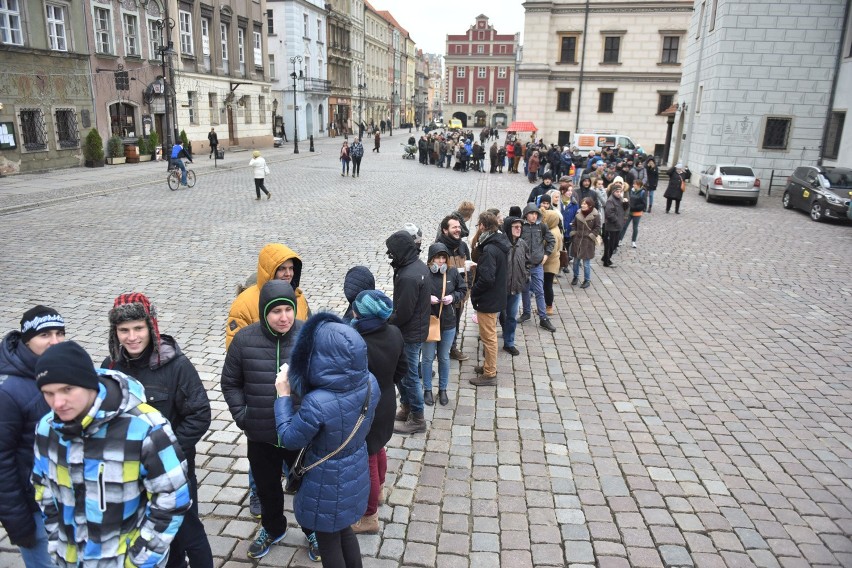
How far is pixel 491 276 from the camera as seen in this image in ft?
20.9

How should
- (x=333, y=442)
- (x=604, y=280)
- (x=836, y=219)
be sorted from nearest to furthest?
1. (x=333, y=442)
2. (x=604, y=280)
3. (x=836, y=219)

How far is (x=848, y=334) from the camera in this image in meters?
8.38

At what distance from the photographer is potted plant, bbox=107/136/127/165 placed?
85.2ft

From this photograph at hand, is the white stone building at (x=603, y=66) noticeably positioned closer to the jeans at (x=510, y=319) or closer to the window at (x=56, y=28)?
the window at (x=56, y=28)

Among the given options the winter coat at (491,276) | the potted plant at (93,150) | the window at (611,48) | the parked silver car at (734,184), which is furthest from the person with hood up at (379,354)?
the window at (611,48)

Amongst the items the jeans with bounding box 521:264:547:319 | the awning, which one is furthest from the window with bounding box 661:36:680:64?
the jeans with bounding box 521:264:547:319

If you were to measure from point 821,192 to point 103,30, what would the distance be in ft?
92.3

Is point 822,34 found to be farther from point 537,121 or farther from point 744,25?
point 537,121

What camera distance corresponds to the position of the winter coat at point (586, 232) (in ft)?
33.1

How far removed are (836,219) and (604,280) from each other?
11.2 metres

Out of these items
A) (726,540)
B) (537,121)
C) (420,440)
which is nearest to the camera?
(726,540)

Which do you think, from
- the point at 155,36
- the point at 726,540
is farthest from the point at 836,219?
the point at 155,36

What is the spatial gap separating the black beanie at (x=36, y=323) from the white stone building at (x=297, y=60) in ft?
154

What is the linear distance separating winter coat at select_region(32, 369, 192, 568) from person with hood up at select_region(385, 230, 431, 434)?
8.17 ft
